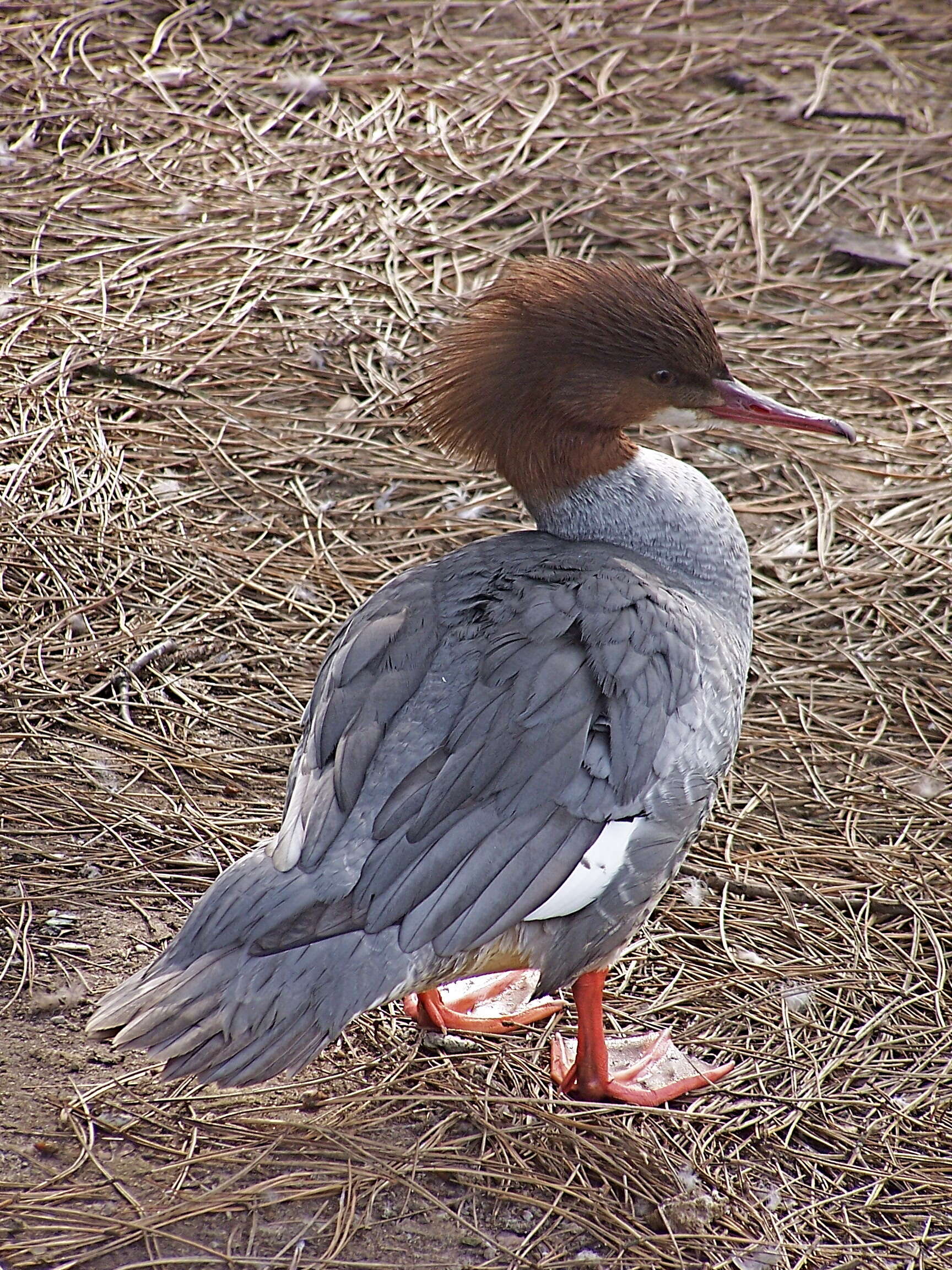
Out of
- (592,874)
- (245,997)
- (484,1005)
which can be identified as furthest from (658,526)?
(245,997)

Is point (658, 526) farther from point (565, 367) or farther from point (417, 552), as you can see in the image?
point (417, 552)

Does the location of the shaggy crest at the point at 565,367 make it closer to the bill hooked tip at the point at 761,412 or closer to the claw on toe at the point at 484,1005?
the bill hooked tip at the point at 761,412

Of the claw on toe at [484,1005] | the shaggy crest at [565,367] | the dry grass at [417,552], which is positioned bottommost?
the claw on toe at [484,1005]

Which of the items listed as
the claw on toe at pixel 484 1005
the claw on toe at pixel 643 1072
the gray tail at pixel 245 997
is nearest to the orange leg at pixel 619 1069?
the claw on toe at pixel 643 1072

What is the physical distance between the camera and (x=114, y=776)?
3.15 m

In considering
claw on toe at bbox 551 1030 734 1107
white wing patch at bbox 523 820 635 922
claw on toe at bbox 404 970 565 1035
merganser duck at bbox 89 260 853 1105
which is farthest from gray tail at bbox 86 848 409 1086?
claw on toe at bbox 551 1030 734 1107

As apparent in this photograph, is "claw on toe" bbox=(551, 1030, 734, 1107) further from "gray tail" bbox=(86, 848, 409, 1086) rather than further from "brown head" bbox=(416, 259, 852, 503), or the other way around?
"brown head" bbox=(416, 259, 852, 503)

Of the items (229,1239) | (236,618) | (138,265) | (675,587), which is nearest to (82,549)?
(236,618)

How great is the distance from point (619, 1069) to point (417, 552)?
1684 mm

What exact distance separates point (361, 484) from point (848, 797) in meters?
1.75

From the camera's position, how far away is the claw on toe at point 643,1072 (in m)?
2.59

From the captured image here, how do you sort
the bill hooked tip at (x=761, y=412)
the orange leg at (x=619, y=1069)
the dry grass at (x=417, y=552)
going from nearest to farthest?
the dry grass at (x=417, y=552), the orange leg at (x=619, y=1069), the bill hooked tip at (x=761, y=412)

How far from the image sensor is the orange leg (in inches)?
102

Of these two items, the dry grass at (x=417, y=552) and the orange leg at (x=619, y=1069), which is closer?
the dry grass at (x=417, y=552)
